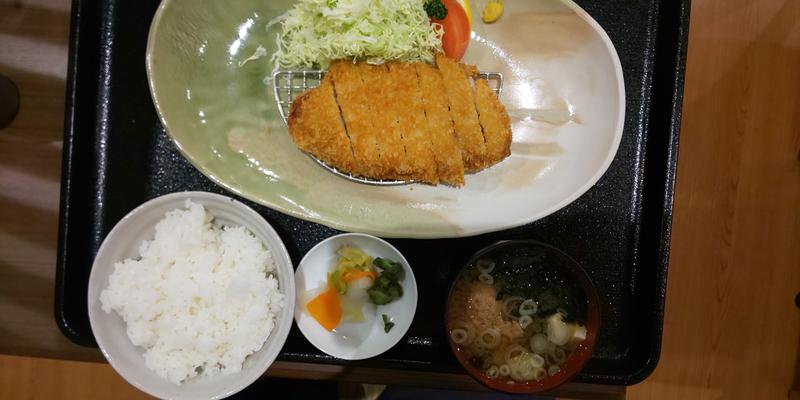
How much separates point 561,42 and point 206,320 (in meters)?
1.70

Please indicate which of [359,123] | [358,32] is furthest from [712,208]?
[358,32]

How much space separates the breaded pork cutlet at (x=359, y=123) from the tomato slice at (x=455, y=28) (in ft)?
1.29

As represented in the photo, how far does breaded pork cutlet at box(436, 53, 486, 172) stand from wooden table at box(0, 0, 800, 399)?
0.96m

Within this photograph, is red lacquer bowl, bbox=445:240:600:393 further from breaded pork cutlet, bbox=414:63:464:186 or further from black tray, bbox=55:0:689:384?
breaded pork cutlet, bbox=414:63:464:186

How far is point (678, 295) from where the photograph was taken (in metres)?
Result: 2.05


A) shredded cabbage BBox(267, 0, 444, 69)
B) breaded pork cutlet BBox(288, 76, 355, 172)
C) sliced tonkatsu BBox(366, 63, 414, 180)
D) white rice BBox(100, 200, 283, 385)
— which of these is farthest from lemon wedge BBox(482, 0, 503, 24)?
white rice BBox(100, 200, 283, 385)

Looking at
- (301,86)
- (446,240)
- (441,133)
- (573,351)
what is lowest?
(573,351)

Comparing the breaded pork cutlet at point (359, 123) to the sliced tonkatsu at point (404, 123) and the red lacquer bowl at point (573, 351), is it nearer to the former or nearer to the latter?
the sliced tonkatsu at point (404, 123)

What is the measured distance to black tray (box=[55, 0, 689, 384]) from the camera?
1836mm

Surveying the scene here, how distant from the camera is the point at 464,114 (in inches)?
70.4

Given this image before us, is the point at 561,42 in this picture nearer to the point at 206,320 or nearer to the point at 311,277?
the point at 311,277

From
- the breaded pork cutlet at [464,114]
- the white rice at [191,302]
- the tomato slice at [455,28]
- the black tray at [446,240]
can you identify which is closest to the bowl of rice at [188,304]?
the white rice at [191,302]

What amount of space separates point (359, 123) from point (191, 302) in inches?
34.5

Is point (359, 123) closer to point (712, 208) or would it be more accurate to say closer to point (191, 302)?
point (191, 302)
